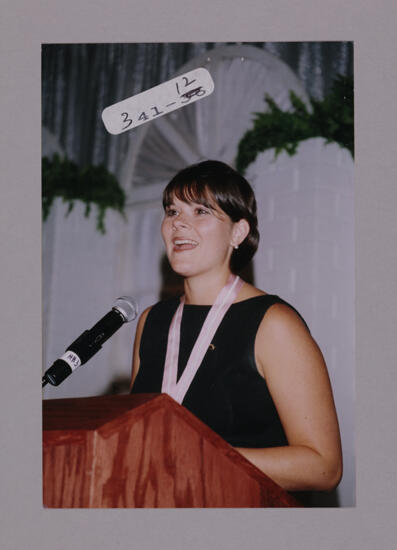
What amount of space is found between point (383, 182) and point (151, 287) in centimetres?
96

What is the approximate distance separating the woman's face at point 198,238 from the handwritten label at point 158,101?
36cm

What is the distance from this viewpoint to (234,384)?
2150 millimetres

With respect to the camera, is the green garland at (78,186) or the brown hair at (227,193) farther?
the green garland at (78,186)

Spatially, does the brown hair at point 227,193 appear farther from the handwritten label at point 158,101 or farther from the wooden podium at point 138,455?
the wooden podium at point 138,455

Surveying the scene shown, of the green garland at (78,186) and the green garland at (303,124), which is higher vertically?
the green garland at (303,124)

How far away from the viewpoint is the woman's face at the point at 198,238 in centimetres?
225

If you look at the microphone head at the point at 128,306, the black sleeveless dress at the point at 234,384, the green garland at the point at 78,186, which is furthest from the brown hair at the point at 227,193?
the microphone head at the point at 128,306

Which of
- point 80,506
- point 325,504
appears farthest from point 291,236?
point 80,506

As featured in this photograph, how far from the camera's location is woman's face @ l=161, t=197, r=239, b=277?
7.38ft

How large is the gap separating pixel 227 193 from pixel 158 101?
0.45m

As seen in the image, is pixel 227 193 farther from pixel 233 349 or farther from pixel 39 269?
pixel 39 269

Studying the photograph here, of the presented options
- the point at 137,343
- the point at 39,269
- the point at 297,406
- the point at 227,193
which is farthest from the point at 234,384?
the point at 39,269

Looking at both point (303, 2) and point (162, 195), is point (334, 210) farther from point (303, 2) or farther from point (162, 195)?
point (303, 2)

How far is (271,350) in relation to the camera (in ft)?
6.93
